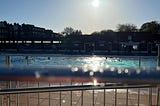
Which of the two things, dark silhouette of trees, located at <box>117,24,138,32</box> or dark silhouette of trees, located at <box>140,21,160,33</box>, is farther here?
dark silhouette of trees, located at <box>117,24,138,32</box>

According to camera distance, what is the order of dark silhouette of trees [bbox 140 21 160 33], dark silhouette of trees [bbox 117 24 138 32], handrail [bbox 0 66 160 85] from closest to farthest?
handrail [bbox 0 66 160 85] → dark silhouette of trees [bbox 140 21 160 33] → dark silhouette of trees [bbox 117 24 138 32]

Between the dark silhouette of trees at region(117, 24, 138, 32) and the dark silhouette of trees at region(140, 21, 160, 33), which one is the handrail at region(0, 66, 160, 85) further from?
the dark silhouette of trees at region(117, 24, 138, 32)

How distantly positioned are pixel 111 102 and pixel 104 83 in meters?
3.96

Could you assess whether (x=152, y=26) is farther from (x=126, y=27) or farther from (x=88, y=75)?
(x=88, y=75)

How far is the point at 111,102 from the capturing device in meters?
5.30

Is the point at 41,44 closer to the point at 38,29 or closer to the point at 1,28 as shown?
the point at 1,28

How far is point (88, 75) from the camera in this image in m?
1.38

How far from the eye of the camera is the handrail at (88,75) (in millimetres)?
1345

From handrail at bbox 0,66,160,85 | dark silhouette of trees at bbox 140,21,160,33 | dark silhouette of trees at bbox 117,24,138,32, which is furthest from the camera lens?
dark silhouette of trees at bbox 117,24,138,32

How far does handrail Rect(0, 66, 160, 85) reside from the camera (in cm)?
134

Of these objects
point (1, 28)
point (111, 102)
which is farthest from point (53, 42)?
point (111, 102)

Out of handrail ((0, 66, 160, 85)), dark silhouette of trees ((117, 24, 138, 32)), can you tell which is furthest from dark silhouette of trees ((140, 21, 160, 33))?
handrail ((0, 66, 160, 85))

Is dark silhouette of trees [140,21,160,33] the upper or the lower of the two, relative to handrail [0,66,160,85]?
upper

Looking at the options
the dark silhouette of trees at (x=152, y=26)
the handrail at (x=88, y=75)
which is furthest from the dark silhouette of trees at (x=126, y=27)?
the handrail at (x=88, y=75)
